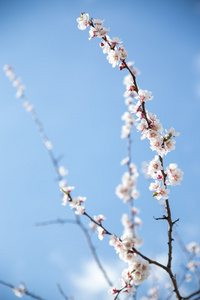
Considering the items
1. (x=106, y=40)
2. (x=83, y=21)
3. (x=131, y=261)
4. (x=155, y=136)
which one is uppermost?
(x=83, y=21)

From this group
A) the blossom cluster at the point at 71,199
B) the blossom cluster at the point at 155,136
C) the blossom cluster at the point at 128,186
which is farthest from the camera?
the blossom cluster at the point at 128,186

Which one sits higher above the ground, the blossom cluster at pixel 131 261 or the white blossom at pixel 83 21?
the white blossom at pixel 83 21

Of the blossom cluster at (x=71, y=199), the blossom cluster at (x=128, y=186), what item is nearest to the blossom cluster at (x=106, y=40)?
the blossom cluster at (x=71, y=199)

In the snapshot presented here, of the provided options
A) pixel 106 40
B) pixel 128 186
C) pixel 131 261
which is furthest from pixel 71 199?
pixel 128 186

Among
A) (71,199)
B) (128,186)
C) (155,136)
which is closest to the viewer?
(155,136)

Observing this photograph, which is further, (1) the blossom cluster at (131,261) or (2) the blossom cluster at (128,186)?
(2) the blossom cluster at (128,186)

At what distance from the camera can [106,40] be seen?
2.20 metres

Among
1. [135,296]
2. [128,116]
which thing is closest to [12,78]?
[128,116]

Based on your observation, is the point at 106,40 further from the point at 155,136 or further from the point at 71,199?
the point at 71,199

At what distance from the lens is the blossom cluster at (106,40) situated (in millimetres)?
2134

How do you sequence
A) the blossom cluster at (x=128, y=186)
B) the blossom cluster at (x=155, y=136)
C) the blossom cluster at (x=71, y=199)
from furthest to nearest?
the blossom cluster at (x=128, y=186)
the blossom cluster at (x=71, y=199)
the blossom cluster at (x=155, y=136)

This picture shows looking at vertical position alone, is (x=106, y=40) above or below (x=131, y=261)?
above

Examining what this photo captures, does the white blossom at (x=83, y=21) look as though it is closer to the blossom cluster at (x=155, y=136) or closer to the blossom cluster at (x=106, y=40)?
the blossom cluster at (x=106, y=40)

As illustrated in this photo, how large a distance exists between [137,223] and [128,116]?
2.73 meters
